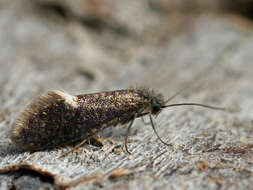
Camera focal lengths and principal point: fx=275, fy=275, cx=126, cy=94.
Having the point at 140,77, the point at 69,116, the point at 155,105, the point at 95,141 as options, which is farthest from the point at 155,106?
the point at 140,77

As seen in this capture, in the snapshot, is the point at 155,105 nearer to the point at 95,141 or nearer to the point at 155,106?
the point at 155,106

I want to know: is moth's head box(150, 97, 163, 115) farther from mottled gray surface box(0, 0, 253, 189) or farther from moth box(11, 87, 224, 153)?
mottled gray surface box(0, 0, 253, 189)

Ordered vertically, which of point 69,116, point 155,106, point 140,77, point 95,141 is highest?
point 140,77

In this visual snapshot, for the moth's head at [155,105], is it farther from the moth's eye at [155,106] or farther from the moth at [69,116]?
the moth at [69,116]

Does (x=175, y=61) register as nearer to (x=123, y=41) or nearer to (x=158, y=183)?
(x=123, y=41)

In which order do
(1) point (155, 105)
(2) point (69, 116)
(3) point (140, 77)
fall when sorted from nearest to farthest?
1. (2) point (69, 116)
2. (1) point (155, 105)
3. (3) point (140, 77)

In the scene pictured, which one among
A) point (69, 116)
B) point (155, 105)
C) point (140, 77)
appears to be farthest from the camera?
point (140, 77)

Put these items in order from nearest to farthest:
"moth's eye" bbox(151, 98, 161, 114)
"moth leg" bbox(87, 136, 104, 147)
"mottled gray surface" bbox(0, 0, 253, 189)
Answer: "mottled gray surface" bbox(0, 0, 253, 189)
"moth leg" bbox(87, 136, 104, 147)
"moth's eye" bbox(151, 98, 161, 114)

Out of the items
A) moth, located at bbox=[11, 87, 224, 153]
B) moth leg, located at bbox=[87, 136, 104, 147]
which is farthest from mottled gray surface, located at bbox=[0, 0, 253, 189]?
moth, located at bbox=[11, 87, 224, 153]

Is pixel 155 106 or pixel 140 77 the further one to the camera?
pixel 140 77

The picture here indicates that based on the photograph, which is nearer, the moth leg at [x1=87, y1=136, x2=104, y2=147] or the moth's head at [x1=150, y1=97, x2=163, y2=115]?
A: the moth leg at [x1=87, y1=136, x2=104, y2=147]
